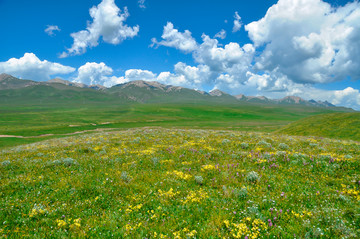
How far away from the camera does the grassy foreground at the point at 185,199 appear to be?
5.16m

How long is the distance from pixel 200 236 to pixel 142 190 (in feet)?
12.0

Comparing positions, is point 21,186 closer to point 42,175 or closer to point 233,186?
point 42,175

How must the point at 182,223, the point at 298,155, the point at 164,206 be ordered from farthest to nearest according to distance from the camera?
the point at 298,155 < the point at 164,206 < the point at 182,223

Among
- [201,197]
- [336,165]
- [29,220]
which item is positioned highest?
[336,165]

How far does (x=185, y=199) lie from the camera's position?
686cm

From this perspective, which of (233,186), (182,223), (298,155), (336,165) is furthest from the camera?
(298,155)

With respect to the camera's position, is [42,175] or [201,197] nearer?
[201,197]

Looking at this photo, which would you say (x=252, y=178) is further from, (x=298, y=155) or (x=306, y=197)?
(x=298, y=155)

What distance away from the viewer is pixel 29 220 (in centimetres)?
577

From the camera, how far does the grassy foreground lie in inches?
203

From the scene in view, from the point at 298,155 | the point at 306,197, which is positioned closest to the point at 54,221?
the point at 306,197

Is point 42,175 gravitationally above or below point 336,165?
below

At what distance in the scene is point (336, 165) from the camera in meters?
9.29

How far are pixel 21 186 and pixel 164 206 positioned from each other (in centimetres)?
723
